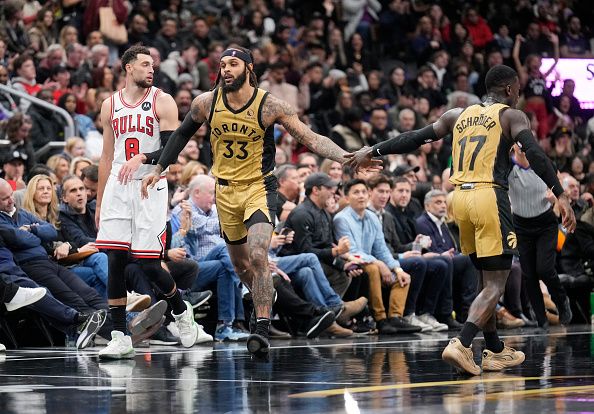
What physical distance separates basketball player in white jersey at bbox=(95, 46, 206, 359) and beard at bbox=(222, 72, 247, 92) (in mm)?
764

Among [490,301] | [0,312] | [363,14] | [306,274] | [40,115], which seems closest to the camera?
[490,301]

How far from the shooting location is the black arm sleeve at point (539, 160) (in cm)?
A: 909

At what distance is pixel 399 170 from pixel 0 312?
21.3ft

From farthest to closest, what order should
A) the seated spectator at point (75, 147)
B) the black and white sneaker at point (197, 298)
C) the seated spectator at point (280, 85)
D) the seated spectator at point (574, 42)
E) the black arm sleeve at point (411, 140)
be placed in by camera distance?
1. the seated spectator at point (574, 42)
2. the seated spectator at point (280, 85)
3. the seated spectator at point (75, 147)
4. the black and white sneaker at point (197, 298)
5. the black arm sleeve at point (411, 140)

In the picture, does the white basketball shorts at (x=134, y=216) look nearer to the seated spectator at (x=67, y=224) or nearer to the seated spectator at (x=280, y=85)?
the seated spectator at (x=67, y=224)

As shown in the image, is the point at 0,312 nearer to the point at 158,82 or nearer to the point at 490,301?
the point at 490,301

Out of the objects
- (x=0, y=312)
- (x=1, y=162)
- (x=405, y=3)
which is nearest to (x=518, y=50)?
(x=405, y=3)

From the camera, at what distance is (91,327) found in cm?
1138

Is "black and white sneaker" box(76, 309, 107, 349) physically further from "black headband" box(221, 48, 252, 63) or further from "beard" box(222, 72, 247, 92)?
"black headband" box(221, 48, 252, 63)

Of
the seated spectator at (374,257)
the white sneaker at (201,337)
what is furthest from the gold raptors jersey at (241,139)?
the seated spectator at (374,257)

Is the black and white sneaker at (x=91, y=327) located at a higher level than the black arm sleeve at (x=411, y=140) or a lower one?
lower

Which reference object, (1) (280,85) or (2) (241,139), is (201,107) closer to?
(2) (241,139)

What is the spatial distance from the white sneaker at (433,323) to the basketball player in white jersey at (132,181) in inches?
204

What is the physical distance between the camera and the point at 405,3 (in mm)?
26203
